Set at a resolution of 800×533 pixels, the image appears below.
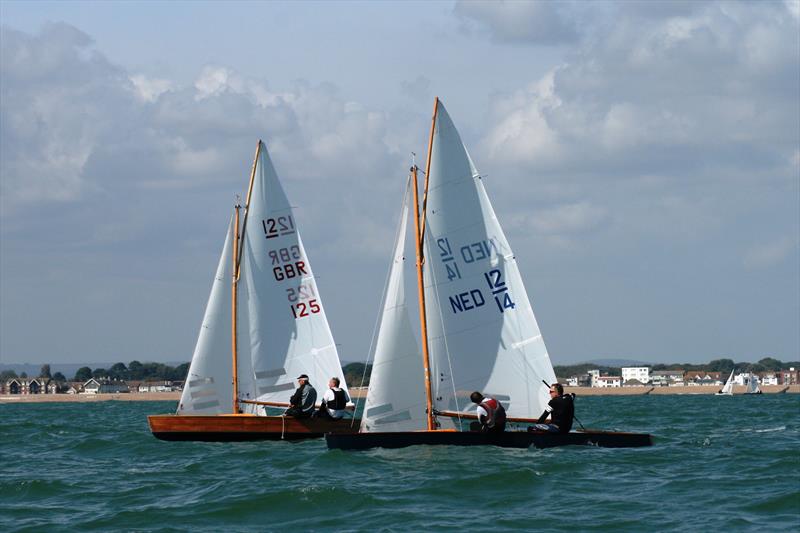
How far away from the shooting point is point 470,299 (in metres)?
25.7

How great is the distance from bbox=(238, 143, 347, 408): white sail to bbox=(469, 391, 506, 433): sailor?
7609 mm

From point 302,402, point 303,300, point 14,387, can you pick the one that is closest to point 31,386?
point 14,387

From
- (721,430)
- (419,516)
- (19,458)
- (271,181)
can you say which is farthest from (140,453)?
(721,430)

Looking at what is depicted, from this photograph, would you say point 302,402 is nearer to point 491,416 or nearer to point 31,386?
point 491,416

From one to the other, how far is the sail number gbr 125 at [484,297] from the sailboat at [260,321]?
21.1 ft

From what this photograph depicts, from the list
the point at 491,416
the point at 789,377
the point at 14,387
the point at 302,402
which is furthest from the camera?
the point at 789,377

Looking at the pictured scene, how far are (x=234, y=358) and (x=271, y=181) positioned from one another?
14.6 ft

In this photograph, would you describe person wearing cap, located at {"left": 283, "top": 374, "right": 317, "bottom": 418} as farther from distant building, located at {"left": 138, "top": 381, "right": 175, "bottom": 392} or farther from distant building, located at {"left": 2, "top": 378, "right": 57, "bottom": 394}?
distant building, located at {"left": 2, "top": 378, "right": 57, "bottom": 394}

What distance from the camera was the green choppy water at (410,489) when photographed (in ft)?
57.5

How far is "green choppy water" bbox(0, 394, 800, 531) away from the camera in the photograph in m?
17.5

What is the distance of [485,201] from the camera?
1006 inches

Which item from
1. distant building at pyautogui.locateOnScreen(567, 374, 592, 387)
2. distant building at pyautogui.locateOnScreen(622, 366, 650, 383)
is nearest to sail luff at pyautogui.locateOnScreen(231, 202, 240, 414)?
distant building at pyautogui.locateOnScreen(622, 366, 650, 383)

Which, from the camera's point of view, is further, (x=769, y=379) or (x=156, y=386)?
(x=769, y=379)

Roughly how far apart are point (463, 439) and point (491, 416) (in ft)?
2.25
